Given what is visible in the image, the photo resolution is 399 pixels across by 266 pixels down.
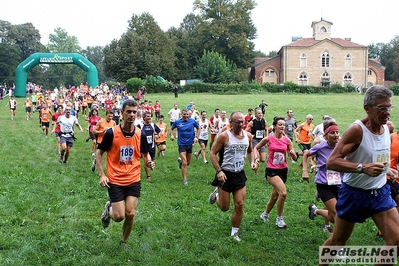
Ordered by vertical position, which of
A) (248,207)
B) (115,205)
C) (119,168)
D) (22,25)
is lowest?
(248,207)

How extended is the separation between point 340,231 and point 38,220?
17.3 feet

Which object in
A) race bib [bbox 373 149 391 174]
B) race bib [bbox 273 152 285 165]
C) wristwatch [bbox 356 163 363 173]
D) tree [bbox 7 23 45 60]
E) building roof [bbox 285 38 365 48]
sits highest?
tree [bbox 7 23 45 60]

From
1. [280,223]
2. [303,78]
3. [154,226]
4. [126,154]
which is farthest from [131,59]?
[126,154]

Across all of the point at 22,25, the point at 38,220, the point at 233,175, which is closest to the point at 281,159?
the point at 233,175

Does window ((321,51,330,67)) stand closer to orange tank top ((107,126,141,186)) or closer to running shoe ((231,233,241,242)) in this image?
running shoe ((231,233,241,242))

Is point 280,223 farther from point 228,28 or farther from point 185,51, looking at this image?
point 185,51

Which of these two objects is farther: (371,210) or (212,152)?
(212,152)

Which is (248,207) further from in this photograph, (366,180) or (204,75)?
(204,75)

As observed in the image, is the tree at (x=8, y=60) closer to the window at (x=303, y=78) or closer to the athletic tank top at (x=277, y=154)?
the window at (x=303, y=78)

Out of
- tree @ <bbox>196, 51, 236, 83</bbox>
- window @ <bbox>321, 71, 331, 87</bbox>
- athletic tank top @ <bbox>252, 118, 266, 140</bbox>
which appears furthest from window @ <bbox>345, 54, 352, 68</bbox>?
athletic tank top @ <bbox>252, 118, 266, 140</bbox>

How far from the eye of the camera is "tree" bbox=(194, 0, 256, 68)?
77.9 metres

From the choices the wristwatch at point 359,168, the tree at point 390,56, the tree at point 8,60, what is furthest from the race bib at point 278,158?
the tree at point 390,56

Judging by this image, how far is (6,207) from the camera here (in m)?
8.69

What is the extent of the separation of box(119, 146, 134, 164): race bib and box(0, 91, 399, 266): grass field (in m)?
1.23
